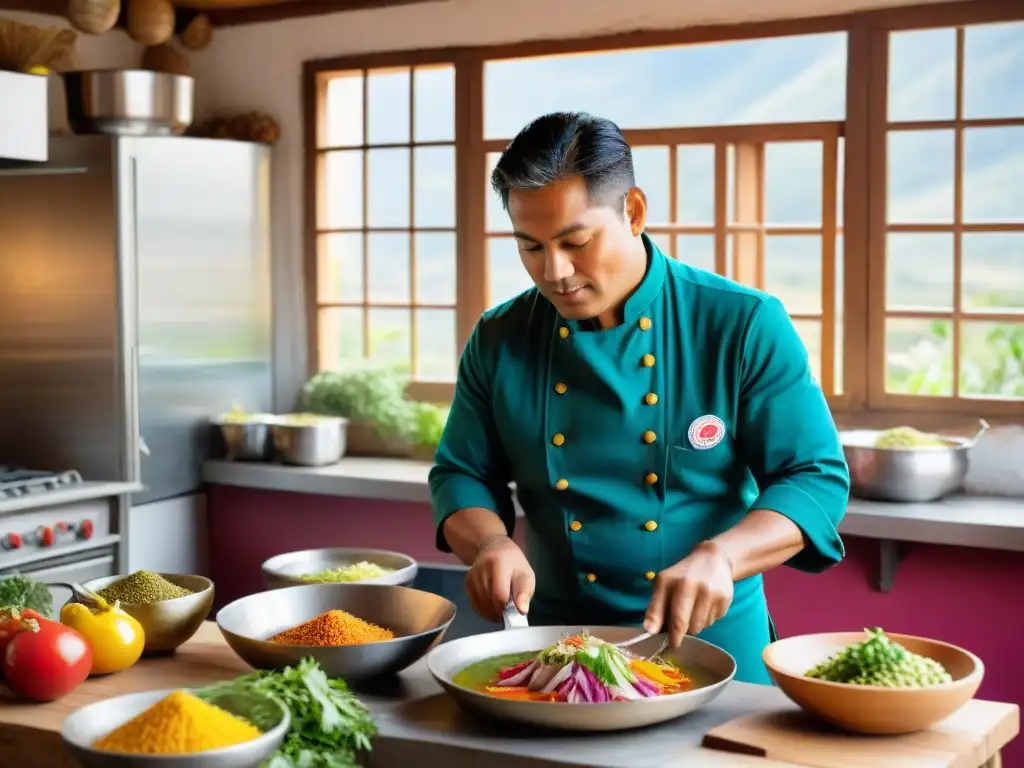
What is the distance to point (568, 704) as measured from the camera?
165cm

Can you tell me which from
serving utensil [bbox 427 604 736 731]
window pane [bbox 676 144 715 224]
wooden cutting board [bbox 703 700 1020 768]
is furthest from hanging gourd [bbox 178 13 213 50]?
wooden cutting board [bbox 703 700 1020 768]

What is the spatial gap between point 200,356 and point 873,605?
2.38 meters

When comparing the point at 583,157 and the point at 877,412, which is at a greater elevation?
the point at 583,157

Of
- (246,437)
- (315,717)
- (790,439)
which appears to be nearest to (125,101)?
(246,437)

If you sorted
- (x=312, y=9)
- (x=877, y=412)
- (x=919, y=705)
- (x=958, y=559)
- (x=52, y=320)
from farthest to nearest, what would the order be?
(x=312, y=9)
(x=52, y=320)
(x=877, y=412)
(x=958, y=559)
(x=919, y=705)

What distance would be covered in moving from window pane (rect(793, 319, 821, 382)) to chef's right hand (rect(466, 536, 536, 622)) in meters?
2.10

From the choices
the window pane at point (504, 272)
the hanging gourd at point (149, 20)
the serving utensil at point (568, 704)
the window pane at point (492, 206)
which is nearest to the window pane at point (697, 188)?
the window pane at point (504, 272)

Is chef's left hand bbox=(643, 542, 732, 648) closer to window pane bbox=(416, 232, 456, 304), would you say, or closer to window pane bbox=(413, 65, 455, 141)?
window pane bbox=(416, 232, 456, 304)

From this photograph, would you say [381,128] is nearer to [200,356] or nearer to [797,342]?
[200,356]

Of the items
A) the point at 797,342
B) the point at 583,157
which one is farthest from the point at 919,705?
the point at 583,157

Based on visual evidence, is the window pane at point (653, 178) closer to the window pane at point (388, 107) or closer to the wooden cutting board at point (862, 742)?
the window pane at point (388, 107)

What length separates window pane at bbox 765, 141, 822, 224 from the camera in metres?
6.60

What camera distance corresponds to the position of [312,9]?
15.7ft

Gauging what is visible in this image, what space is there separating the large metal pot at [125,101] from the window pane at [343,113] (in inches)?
26.6
